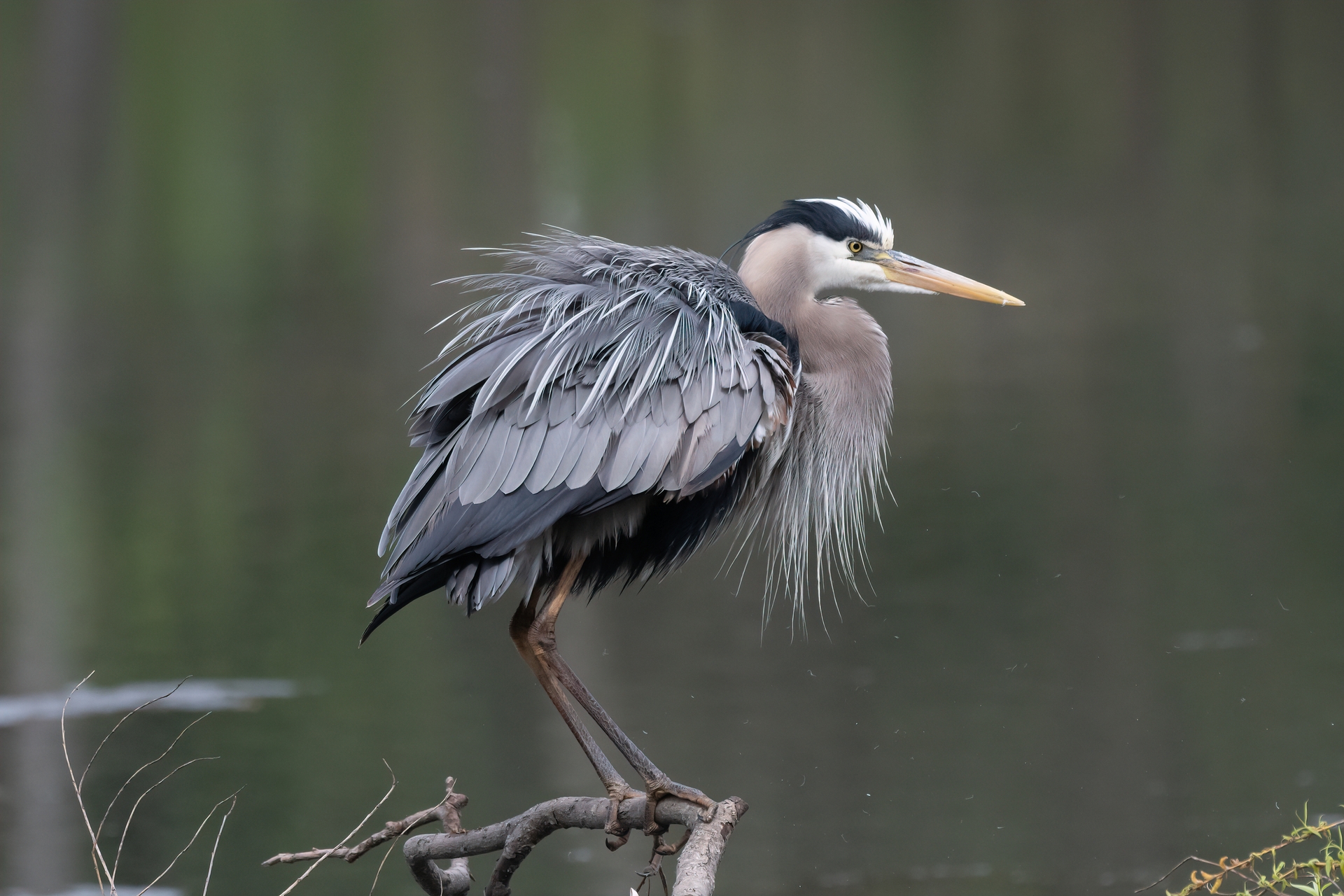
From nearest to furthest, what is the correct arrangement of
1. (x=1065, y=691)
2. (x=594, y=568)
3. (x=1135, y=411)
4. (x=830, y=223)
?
(x=594, y=568), (x=830, y=223), (x=1065, y=691), (x=1135, y=411)

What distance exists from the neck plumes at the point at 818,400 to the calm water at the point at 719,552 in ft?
5.46

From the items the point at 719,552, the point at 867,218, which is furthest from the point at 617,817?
the point at 719,552

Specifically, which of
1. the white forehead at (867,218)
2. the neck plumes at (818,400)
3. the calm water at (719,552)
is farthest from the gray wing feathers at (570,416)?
the calm water at (719,552)

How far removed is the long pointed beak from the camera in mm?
3852

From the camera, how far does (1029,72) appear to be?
642 inches

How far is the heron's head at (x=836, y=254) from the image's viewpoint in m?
3.80

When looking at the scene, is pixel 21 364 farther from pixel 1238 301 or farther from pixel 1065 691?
pixel 1238 301

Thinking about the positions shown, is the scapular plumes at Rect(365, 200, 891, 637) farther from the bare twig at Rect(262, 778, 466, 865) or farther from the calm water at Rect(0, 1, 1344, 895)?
the calm water at Rect(0, 1, 1344, 895)

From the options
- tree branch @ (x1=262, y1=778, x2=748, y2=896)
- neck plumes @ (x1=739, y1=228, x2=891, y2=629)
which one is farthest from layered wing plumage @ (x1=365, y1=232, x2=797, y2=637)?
tree branch @ (x1=262, y1=778, x2=748, y2=896)

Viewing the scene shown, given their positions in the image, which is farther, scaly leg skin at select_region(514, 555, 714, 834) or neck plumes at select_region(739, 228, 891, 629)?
neck plumes at select_region(739, 228, 891, 629)

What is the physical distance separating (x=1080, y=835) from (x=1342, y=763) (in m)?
0.97

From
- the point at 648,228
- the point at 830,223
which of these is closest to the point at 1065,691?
the point at 830,223

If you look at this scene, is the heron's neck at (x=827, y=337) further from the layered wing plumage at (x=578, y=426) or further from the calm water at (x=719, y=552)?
the calm water at (x=719, y=552)

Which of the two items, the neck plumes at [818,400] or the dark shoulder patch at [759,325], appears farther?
the neck plumes at [818,400]
